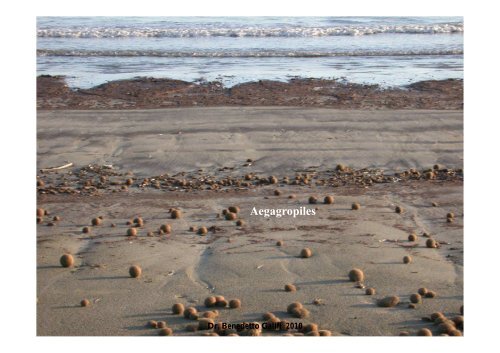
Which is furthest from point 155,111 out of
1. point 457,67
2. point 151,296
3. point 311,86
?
point 151,296

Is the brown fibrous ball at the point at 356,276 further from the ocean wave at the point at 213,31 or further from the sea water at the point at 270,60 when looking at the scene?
the sea water at the point at 270,60

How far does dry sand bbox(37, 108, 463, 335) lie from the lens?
5.39 meters

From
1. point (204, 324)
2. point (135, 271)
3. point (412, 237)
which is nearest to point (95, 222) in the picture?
point (135, 271)

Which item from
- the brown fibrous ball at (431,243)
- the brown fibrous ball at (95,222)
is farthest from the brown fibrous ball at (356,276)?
the brown fibrous ball at (95,222)

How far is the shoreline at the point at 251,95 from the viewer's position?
12.5 m

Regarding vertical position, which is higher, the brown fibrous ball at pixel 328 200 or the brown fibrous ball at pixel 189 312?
the brown fibrous ball at pixel 328 200

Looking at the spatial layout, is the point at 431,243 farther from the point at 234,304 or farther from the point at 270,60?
the point at 270,60

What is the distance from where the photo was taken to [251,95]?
43.5 ft

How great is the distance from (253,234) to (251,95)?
6.64 m

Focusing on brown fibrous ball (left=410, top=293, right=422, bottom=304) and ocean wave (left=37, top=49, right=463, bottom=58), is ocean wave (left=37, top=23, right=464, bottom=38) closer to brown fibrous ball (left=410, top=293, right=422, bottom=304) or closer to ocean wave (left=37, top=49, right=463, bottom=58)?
ocean wave (left=37, top=49, right=463, bottom=58)

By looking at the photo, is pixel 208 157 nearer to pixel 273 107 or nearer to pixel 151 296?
pixel 273 107

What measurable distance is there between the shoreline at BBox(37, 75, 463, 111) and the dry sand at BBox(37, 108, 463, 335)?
1.23m

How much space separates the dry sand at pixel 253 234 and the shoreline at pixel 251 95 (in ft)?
4.05

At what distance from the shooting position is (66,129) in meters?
11.0
